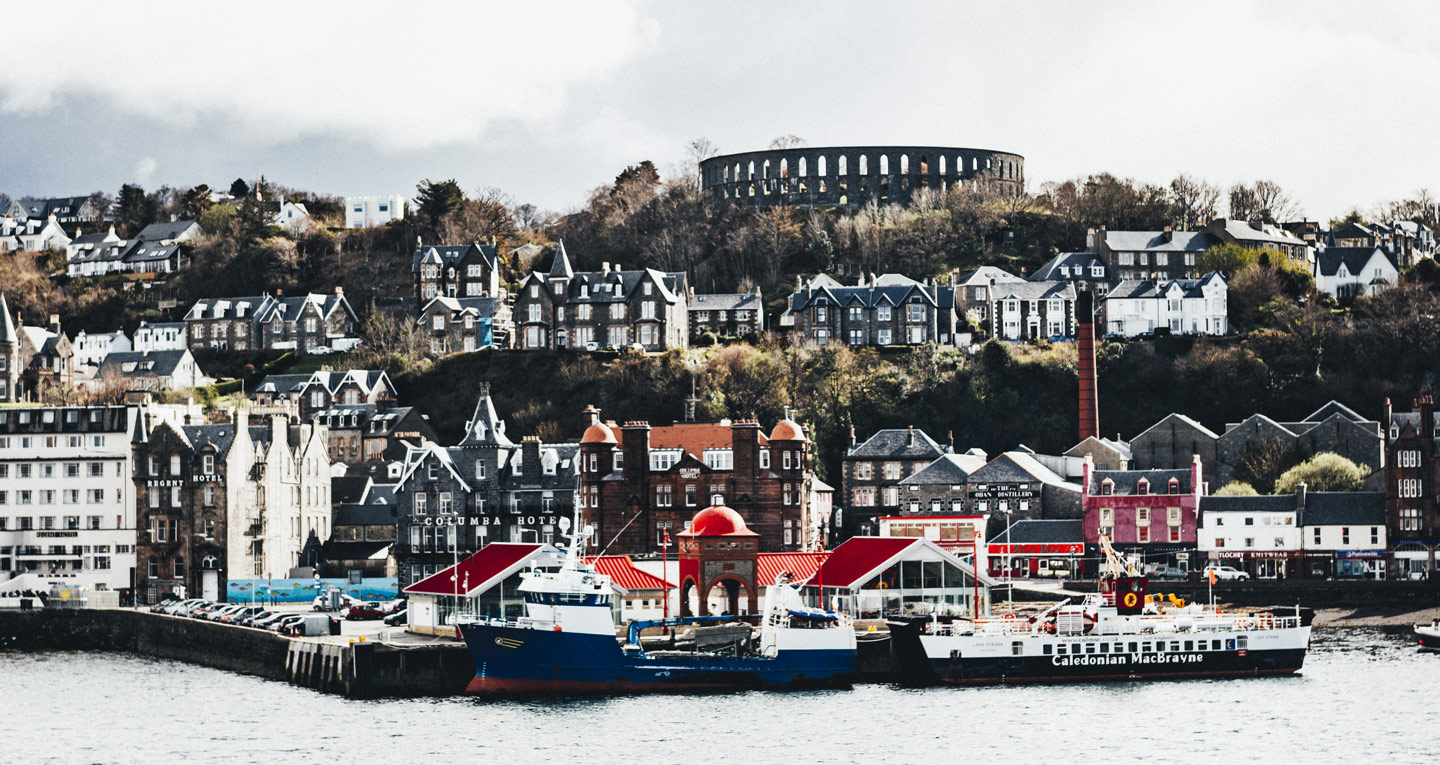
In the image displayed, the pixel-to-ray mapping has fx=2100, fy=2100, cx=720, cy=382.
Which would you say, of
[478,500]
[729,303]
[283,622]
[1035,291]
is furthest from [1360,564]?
[729,303]

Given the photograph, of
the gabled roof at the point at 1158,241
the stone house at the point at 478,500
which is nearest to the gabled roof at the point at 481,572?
the stone house at the point at 478,500

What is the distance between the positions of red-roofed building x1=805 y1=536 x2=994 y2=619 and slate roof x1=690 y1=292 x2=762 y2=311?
2495 inches

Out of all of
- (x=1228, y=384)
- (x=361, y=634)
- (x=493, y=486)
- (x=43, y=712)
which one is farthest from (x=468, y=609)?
(x=1228, y=384)

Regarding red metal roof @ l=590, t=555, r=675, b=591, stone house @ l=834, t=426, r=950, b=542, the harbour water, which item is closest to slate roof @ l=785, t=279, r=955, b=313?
stone house @ l=834, t=426, r=950, b=542

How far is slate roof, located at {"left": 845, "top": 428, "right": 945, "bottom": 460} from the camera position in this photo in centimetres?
10825

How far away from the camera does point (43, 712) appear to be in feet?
208

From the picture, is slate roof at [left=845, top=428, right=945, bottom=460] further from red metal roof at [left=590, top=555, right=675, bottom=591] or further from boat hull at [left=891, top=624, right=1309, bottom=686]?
boat hull at [left=891, top=624, right=1309, bottom=686]

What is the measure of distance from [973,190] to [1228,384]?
39.9 metres

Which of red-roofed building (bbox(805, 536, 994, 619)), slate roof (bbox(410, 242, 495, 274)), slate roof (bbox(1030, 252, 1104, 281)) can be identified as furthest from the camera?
slate roof (bbox(410, 242, 495, 274))

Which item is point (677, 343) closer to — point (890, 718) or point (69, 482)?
point (69, 482)

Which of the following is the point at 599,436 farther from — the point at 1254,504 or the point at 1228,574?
the point at 1254,504

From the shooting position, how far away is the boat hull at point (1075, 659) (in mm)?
65500

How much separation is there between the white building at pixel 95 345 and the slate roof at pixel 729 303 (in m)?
40.9

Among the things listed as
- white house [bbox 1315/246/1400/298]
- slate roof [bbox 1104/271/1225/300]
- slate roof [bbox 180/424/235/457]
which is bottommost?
slate roof [bbox 180/424/235/457]
